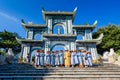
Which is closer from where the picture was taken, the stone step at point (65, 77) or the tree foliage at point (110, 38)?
the stone step at point (65, 77)

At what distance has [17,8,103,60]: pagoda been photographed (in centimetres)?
2619

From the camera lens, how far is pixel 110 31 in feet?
124

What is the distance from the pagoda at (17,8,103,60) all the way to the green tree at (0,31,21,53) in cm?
890

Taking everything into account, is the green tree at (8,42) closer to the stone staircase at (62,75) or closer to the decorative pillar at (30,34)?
the decorative pillar at (30,34)

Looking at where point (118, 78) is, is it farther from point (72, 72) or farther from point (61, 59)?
point (61, 59)

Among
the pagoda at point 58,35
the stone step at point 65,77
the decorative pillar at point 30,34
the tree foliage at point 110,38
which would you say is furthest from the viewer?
the tree foliage at point 110,38

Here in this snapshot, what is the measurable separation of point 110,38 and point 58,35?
1523 centimetres

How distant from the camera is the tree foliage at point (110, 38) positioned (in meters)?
35.1

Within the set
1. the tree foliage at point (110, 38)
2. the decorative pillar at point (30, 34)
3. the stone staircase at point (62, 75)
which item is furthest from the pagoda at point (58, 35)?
the stone staircase at point (62, 75)

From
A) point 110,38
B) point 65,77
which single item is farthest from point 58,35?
point 65,77

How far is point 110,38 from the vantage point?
3688 centimetres

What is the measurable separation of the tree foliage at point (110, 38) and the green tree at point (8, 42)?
54.5 feet

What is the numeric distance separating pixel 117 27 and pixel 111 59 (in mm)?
22376

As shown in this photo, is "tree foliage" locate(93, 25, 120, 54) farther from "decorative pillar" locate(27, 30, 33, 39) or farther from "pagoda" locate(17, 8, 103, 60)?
"decorative pillar" locate(27, 30, 33, 39)
